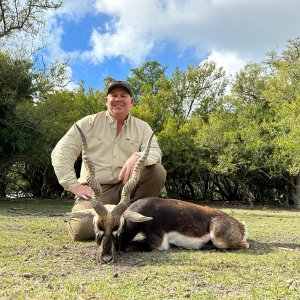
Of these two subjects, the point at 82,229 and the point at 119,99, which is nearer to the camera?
the point at 82,229

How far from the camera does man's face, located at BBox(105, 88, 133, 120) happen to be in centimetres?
721

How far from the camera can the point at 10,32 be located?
2308 centimetres

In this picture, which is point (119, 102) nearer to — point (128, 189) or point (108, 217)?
point (128, 189)

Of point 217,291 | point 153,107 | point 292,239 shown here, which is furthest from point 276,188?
point 217,291

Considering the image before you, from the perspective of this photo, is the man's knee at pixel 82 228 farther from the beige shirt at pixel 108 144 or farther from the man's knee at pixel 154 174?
the man's knee at pixel 154 174

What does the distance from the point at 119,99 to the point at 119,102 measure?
56 mm

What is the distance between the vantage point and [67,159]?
698 centimetres

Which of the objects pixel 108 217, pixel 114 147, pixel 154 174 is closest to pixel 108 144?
pixel 114 147

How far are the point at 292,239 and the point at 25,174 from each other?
34728 mm

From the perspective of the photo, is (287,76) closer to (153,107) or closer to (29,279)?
(153,107)

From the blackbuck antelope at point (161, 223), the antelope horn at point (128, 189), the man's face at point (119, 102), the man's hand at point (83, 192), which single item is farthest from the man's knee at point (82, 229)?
the man's face at point (119, 102)

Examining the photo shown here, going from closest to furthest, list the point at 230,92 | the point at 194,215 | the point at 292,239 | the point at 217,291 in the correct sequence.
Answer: the point at 217,291 → the point at 194,215 → the point at 292,239 → the point at 230,92

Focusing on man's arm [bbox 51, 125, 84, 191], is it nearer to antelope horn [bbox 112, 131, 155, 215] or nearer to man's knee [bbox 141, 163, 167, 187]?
antelope horn [bbox 112, 131, 155, 215]

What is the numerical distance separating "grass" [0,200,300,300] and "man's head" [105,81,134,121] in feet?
7.27
